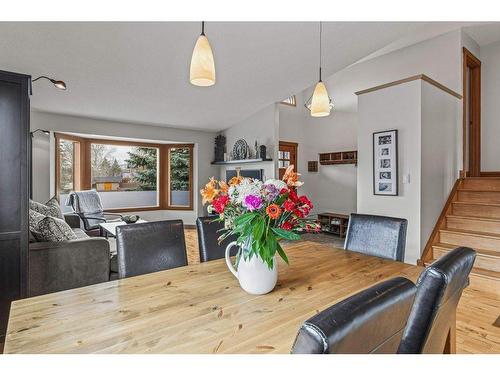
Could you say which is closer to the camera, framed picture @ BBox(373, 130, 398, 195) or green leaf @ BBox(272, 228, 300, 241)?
green leaf @ BBox(272, 228, 300, 241)

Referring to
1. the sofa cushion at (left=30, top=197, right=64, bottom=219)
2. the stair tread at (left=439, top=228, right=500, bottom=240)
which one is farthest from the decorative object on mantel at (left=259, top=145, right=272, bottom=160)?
the sofa cushion at (left=30, top=197, right=64, bottom=219)

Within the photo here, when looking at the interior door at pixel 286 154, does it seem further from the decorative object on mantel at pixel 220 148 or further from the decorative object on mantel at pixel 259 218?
the decorative object on mantel at pixel 259 218

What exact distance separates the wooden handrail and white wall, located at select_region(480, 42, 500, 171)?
4.21 feet

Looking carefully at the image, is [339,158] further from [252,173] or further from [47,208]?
[47,208]

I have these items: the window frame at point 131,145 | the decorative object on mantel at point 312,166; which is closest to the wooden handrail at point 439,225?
the decorative object on mantel at point 312,166

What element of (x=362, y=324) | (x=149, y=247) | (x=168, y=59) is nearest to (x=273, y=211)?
(x=362, y=324)

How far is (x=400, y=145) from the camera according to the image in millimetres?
3688

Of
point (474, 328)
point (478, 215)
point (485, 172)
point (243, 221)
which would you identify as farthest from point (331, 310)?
point (485, 172)

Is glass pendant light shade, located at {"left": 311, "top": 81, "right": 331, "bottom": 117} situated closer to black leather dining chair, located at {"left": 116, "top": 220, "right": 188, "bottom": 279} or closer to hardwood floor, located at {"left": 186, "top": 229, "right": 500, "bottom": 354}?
black leather dining chair, located at {"left": 116, "top": 220, "right": 188, "bottom": 279}

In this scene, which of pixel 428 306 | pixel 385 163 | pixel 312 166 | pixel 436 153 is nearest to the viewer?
pixel 428 306

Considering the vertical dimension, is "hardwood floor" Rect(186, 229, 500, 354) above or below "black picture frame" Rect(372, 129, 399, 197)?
below

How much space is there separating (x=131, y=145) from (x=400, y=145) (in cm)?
529

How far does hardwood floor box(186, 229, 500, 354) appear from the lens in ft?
6.71
